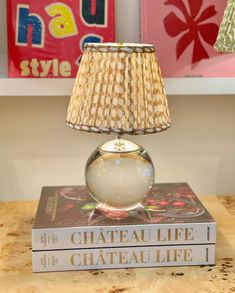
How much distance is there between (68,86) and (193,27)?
353 mm

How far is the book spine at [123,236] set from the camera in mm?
1028

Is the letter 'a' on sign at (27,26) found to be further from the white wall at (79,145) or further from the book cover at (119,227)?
the book cover at (119,227)

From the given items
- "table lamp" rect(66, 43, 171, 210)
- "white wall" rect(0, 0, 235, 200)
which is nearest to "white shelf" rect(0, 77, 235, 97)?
"white wall" rect(0, 0, 235, 200)

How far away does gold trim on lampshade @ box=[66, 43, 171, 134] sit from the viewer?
1.01 metres

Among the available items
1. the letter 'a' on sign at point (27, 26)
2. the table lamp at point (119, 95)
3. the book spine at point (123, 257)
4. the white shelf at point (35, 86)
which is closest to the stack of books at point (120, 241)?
the book spine at point (123, 257)

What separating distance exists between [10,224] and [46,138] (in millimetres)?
281

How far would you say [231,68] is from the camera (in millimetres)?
1349

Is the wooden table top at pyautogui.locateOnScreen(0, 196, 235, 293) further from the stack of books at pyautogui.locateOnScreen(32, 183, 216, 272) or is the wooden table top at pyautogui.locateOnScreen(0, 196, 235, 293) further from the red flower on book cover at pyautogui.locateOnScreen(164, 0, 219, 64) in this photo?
the red flower on book cover at pyautogui.locateOnScreen(164, 0, 219, 64)

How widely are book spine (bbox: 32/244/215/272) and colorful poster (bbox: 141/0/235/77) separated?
48 cm

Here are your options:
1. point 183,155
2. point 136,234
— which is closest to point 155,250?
point 136,234

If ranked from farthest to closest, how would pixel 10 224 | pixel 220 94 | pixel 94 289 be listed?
1. pixel 220 94
2. pixel 10 224
3. pixel 94 289

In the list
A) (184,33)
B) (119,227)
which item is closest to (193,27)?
(184,33)

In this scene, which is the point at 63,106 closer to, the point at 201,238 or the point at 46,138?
the point at 46,138

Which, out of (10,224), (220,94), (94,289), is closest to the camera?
(94,289)
